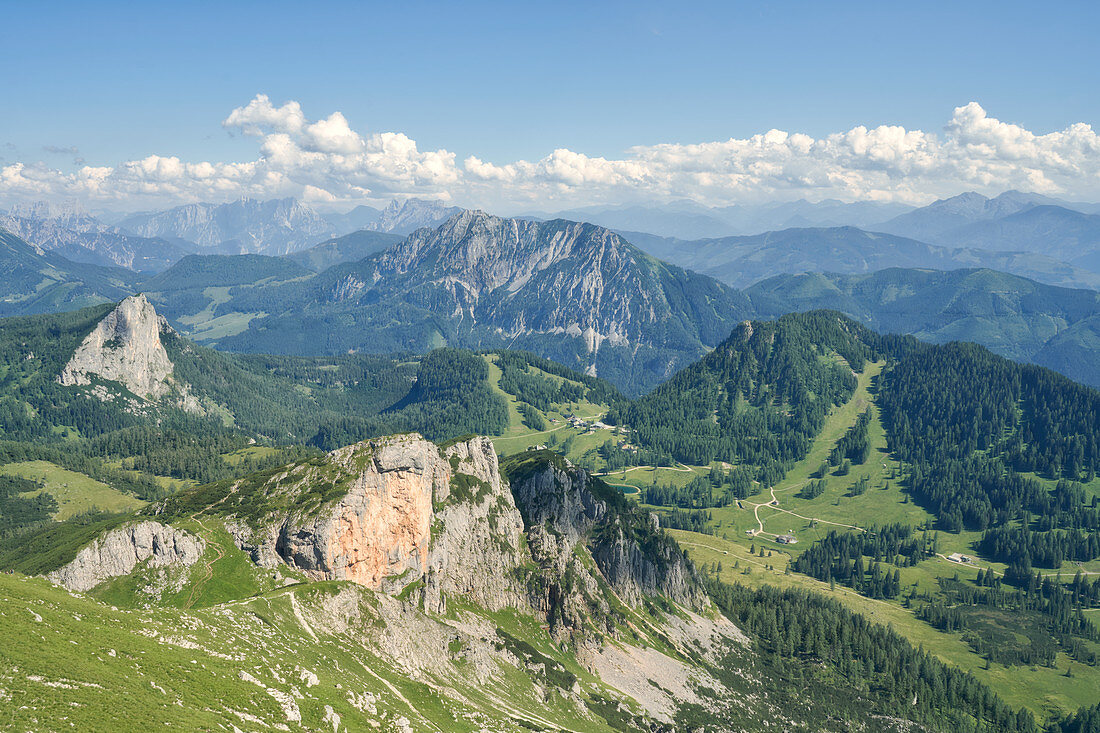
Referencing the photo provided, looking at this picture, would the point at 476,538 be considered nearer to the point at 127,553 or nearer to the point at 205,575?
the point at 205,575

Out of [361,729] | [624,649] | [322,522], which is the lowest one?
[624,649]

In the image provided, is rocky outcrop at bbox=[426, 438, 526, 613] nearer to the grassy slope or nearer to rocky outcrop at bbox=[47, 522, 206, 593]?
the grassy slope

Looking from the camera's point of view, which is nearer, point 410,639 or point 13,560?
point 410,639

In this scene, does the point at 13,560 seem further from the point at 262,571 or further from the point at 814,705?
the point at 814,705

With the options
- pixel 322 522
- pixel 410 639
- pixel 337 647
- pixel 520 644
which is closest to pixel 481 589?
pixel 520 644

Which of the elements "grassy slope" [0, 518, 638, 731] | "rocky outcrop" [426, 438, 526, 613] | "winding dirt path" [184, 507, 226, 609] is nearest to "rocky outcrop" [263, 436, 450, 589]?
"rocky outcrop" [426, 438, 526, 613]

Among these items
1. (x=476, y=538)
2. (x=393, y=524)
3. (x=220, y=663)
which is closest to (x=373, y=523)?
(x=393, y=524)

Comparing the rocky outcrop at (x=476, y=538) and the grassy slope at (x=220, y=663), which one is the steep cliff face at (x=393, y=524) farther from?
the grassy slope at (x=220, y=663)
